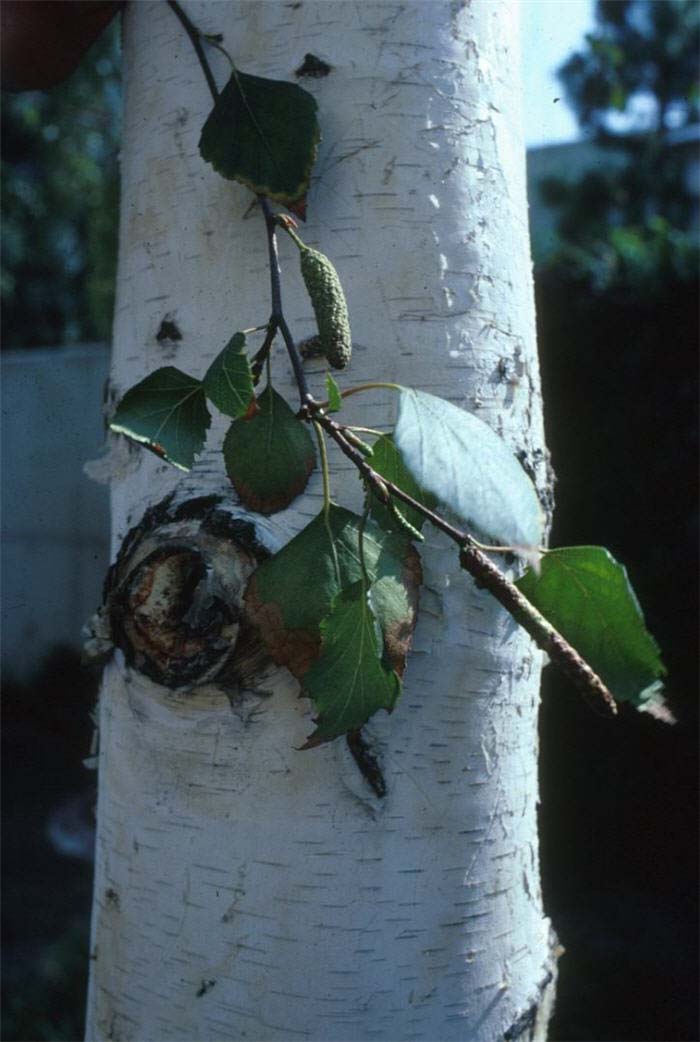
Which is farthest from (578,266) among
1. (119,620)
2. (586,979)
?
(119,620)

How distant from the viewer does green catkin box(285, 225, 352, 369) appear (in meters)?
0.53

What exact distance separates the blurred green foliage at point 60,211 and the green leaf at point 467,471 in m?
4.36

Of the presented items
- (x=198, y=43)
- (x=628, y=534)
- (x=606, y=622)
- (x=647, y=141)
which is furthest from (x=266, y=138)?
(x=647, y=141)

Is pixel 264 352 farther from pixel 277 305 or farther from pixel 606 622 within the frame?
pixel 606 622

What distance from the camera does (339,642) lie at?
1.65 feet

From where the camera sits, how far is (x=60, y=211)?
27.1ft

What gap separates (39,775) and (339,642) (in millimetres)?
4189

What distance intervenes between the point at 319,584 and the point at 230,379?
112mm

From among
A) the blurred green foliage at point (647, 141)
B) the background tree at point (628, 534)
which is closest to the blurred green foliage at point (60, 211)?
the background tree at point (628, 534)

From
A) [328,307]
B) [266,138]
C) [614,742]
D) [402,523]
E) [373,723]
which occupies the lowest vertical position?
[614,742]

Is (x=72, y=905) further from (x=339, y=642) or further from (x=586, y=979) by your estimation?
(x=339, y=642)

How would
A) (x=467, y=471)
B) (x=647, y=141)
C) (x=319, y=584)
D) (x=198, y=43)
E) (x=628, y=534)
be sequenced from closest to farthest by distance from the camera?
1. (x=467, y=471)
2. (x=319, y=584)
3. (x=198, y=43)
4. (x=628, y=534)
5. (x=647, y=141)

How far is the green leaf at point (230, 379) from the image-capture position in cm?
50

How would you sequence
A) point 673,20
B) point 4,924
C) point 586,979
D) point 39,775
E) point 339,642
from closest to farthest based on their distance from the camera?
point 339,642, point 586,979, point 4,924, point 39,775, point 673,20
